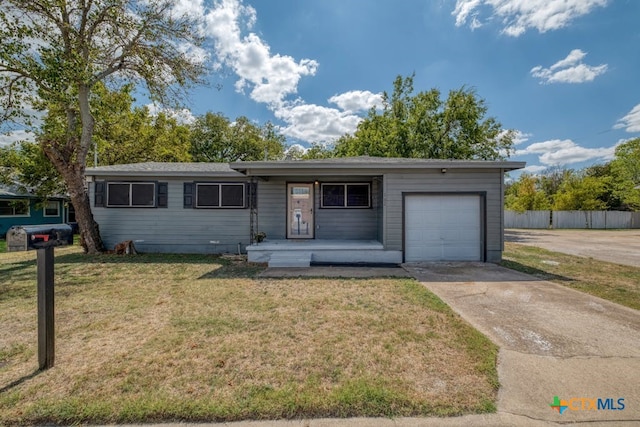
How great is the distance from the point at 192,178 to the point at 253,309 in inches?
255

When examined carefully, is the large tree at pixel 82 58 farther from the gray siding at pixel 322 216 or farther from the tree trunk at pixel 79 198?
the gray siding at pixel 322 216

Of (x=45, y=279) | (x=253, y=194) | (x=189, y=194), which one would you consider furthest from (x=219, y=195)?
(x=45, y=279)

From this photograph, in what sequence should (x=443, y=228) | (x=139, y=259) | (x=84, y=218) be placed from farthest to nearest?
(x=84, y=218) → (x=139, y=259) → (x=443, y=228)

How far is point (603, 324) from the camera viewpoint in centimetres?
362

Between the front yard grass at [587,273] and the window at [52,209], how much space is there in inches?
916

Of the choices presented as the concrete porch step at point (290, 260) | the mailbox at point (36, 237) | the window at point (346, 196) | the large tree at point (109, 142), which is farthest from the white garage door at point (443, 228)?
the large tree at point (109, 142)

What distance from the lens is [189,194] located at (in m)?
9.16

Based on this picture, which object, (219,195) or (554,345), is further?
(219,195)

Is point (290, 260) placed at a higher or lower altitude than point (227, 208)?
lower

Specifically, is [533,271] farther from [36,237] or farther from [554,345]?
[36,237]

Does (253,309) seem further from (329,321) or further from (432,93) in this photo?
(432,93)

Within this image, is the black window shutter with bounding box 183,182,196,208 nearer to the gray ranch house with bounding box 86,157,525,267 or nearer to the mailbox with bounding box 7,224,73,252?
the gray ranch house with bounding box 86,157,525,267

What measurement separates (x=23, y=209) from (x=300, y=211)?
55.9ft

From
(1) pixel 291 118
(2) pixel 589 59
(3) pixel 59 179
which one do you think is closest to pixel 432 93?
(2) pixel 589 59
